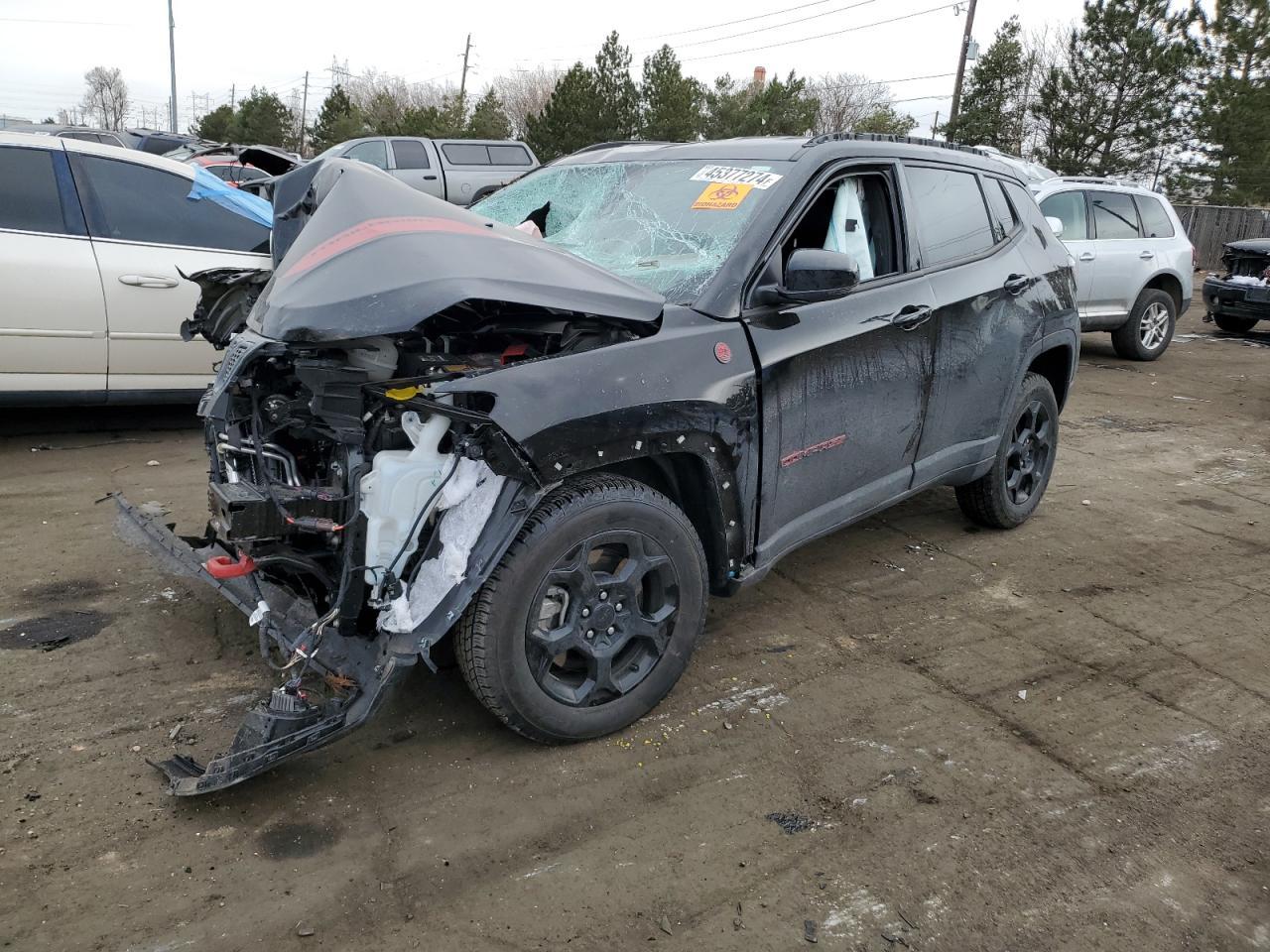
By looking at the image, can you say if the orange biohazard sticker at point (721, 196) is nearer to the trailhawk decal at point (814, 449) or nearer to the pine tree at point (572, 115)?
the trailhawk decal at point (814, 449)

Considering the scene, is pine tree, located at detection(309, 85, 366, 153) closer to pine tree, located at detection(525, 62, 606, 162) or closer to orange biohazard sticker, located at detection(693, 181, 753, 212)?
pine tree, located at detection(525, 62, 606, 162)


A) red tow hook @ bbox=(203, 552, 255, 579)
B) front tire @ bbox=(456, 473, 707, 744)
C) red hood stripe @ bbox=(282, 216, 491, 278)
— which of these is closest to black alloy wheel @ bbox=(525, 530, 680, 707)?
front tire @ bbox=(456, 473, 707, 744)

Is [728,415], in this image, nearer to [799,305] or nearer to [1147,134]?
[799,305]

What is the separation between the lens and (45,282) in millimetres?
5363

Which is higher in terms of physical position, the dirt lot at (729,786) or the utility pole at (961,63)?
the utility pole at (961,63)

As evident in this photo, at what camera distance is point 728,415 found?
127 inches

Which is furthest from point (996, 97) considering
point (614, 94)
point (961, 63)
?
point (614, 94)

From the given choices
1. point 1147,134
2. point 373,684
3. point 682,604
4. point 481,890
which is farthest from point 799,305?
point 1147,134

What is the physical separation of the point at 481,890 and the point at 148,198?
502 centimetres

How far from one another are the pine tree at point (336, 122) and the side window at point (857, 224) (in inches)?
1448

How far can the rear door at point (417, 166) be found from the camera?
15.6 meters

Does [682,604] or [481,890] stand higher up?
[682,604]

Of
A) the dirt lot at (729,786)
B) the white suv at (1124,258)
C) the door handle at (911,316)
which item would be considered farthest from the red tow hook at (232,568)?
the white suv at (1124,258)

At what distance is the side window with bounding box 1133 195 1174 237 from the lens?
11.1 metres
